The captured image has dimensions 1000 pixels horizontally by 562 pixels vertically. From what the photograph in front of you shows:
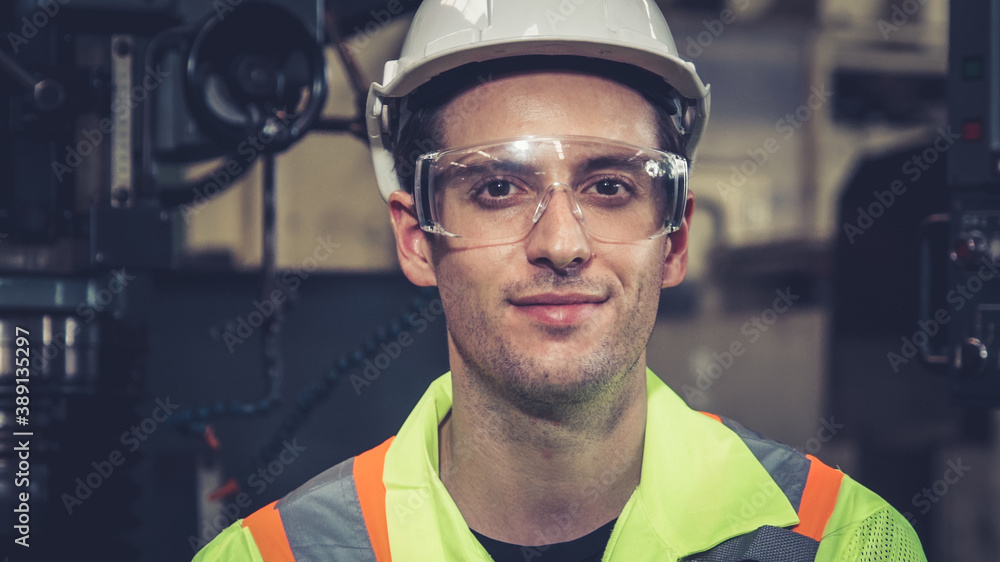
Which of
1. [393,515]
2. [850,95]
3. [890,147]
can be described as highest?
[850,95]

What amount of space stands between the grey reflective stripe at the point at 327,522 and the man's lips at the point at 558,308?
491mm

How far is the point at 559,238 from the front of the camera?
135 centimetres

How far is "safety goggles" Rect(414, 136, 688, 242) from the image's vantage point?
141 cm

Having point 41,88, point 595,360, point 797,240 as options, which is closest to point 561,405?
point 595,360

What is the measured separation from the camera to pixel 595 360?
4.50 ft

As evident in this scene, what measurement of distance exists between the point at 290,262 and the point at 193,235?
41 centimetres

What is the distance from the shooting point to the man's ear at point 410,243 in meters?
1.61

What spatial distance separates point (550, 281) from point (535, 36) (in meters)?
0.44

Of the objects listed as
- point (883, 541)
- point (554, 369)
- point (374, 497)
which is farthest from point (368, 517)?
point (883, 541)

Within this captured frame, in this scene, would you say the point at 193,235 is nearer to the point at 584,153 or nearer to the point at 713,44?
the point at 584,153

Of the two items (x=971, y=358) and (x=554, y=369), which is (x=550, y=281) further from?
(x=971, y=358)

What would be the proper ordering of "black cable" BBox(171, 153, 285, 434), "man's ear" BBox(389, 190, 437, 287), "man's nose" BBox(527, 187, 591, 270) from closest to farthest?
"man's nose" BBox(527, 187, 591, 270)
"man's ear" BBox(389, 190, 437, 287)
"black cable" BBox(171, 153, 285, 434)

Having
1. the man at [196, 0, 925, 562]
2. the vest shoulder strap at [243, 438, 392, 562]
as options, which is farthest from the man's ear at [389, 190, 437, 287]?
the vest shoulder strap at [243, 438, 392, 562]

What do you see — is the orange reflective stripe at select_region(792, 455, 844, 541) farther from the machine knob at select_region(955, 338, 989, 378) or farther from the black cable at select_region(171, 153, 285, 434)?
the black cable at select_region(171, 153, 285, 434)
